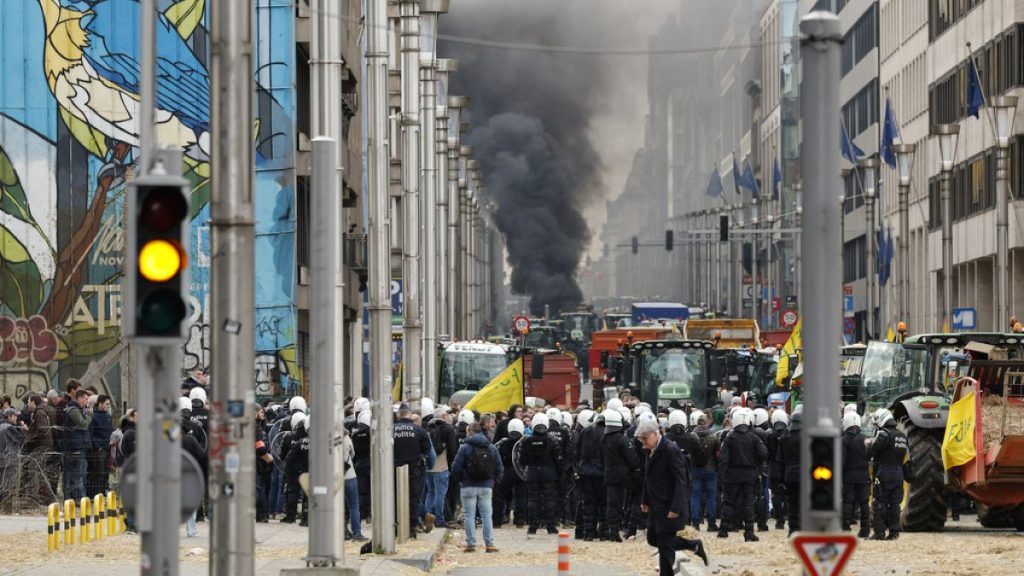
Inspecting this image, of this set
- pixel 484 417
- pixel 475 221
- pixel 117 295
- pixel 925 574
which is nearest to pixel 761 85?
pixel 475 221

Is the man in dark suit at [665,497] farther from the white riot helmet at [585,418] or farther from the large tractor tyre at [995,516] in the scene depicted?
the white riot helmet at [585,418]

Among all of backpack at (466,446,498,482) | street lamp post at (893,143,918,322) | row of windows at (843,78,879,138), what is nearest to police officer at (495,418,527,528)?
backpack at (466,446,498,482)

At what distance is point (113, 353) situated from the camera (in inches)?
2047

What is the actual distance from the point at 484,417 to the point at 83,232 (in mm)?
20854

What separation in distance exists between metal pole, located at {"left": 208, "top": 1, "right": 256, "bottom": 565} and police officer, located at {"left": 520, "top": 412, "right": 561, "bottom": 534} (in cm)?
1603

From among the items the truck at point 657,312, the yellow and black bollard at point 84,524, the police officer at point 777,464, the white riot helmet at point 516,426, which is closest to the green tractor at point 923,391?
the police officer at point 777,464

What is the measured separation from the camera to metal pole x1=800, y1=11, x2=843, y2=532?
484 inches

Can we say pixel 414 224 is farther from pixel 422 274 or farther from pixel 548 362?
pixel 548 362

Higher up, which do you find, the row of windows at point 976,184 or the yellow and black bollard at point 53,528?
the row of windows at point 976,184

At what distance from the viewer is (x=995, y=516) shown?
29984 mm

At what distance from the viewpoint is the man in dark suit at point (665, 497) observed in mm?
20750

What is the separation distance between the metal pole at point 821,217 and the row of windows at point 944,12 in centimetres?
5880

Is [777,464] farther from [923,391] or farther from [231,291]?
[231,291]

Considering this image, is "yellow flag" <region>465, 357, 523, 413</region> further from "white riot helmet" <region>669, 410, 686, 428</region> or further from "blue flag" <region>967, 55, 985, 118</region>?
"blue flag" <region>967, 55, 985, 118</region>
